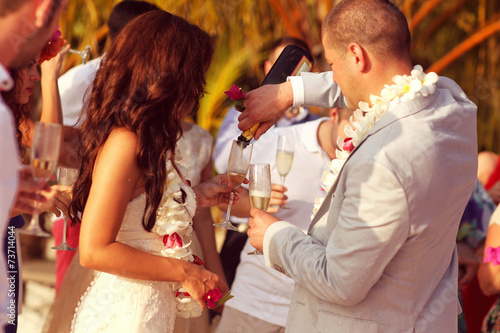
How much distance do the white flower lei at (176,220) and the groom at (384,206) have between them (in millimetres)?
264

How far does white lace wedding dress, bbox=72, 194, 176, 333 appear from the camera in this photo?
2303 millimetres

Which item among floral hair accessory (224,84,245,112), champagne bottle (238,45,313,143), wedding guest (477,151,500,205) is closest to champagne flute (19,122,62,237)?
floral hair accessory (224,84,245,112)

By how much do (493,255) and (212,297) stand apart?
5.24 ft

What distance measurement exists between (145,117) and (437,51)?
6529 mm

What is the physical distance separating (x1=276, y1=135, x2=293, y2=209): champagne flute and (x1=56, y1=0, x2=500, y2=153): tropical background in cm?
355

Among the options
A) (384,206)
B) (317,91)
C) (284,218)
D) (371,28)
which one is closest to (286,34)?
(284,218)

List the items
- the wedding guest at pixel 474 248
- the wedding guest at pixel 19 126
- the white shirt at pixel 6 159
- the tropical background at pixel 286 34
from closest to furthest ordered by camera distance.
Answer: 1. the white shirt at pixel 6 159
2. the wedding guest at pixel 19 126
3. the wedding guest at pixel 474 248
4. the tropical background at pixel 286 34

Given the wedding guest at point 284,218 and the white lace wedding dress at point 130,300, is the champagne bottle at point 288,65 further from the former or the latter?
the white lace wedding dress at point 130,300

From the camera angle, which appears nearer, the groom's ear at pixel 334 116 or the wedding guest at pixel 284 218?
the wedding guest at pixel 284 218

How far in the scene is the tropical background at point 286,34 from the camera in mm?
7059

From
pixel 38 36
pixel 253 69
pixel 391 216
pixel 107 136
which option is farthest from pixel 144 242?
pixel 253 69

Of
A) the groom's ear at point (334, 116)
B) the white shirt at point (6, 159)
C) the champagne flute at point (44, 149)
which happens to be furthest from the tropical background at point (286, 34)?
the white shirt at point (6, 159)

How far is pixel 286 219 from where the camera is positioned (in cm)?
358

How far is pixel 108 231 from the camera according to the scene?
2158 millimetres
